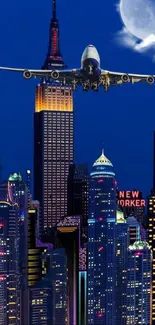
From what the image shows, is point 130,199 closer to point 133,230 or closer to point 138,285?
point 133,230

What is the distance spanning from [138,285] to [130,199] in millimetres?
2690

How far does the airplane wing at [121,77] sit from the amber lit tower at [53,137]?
7.25 metres

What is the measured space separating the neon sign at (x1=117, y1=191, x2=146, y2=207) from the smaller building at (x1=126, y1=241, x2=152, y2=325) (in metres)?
1.96

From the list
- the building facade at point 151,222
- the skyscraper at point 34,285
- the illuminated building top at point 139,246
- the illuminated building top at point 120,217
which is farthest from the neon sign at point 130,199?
the skyscraper at point 34,285

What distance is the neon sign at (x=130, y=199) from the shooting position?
1582 centimetres

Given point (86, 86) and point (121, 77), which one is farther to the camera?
point (121, 77)

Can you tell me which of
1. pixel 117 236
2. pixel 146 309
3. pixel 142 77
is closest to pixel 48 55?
pixel 117 236

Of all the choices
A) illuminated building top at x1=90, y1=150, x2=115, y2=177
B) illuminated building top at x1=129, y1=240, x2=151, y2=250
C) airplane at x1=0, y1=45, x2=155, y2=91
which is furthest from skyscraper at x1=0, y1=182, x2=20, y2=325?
airplane at x1=0, y1=45, x2=155, y2=91

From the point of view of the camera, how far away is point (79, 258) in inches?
544

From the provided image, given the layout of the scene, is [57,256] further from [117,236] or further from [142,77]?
[142,77]

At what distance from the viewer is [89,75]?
878 cm

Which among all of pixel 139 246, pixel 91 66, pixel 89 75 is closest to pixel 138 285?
pixel 139 246

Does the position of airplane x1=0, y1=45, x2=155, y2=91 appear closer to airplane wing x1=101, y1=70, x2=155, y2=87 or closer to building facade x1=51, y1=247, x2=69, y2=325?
airplane wing x1=101, y1=70, x2=155, y2=87

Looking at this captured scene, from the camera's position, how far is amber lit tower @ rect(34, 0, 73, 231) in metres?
16.7
